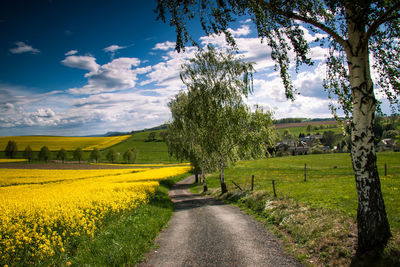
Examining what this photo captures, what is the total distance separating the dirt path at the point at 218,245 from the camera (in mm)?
7833

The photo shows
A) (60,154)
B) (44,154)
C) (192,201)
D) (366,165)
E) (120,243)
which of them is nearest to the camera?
(366,165)

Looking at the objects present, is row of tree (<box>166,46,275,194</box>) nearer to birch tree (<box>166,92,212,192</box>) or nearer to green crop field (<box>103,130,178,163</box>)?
birch tree (<box>166,92,212,192</box>)

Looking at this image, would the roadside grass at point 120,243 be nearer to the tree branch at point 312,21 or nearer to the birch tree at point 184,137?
the tree branch at point 312,21

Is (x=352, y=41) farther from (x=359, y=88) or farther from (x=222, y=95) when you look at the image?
(x=222, y=95)

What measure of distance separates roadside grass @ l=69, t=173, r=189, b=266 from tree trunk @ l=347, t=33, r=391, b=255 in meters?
7.30

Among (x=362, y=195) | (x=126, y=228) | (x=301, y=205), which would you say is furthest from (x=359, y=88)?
(x=126, y=228)

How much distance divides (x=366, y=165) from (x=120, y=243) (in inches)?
347

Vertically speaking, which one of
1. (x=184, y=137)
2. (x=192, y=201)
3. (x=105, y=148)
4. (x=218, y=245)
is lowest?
(x=192, y=201)

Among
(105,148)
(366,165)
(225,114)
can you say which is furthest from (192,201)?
(105,148)

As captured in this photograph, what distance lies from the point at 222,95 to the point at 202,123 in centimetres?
358

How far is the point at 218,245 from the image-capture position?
9344 mm

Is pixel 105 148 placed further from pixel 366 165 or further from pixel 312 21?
pixel 366 165

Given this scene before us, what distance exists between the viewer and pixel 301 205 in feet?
41.0

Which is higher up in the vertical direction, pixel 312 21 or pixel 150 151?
pixel 312 21
